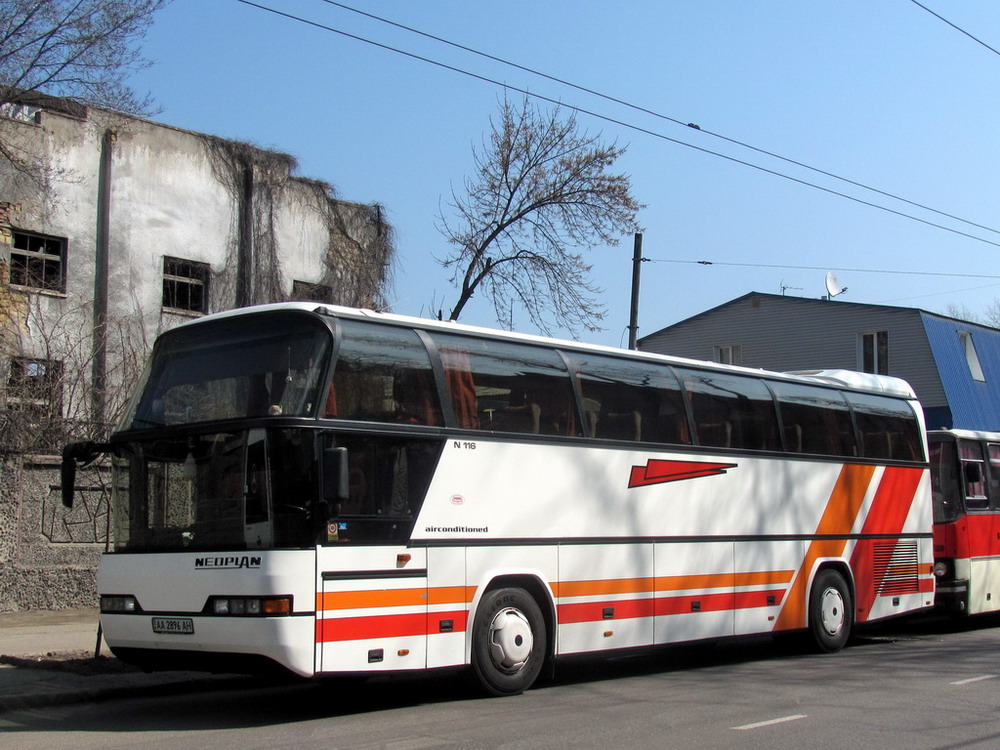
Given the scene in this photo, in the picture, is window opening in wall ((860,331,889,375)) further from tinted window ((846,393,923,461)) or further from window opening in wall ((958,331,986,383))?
tinted window ((846,393,923,461))

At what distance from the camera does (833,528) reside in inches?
601

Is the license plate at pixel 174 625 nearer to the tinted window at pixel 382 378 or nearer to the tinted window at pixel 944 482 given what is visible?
the tinted window at pixel 382 378

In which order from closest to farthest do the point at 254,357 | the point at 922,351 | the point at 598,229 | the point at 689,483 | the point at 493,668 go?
1. the point at 254,357
2. the point at 493,668
3. the point at 689,483
4. the point at 598,229
5. the point at 922,351

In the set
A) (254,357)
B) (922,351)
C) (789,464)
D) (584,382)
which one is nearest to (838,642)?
(789,464)

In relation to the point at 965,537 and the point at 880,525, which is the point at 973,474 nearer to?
the point at 965,537

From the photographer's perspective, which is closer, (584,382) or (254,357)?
(254,357)

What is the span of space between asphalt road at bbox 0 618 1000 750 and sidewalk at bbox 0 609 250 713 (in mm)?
198

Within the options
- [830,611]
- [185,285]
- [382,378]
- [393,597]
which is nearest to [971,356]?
[185,285]

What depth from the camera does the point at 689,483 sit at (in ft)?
42.9

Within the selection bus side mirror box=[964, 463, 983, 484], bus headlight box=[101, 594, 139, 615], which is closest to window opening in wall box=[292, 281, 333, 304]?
bus side mirror box=[964, 463, 983, 484]

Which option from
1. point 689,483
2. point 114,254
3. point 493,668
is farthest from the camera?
point 114,254

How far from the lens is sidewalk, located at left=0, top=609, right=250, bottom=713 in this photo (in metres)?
10.6

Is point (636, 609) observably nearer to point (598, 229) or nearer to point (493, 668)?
point (493, 668)

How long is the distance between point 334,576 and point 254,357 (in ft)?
6.56
